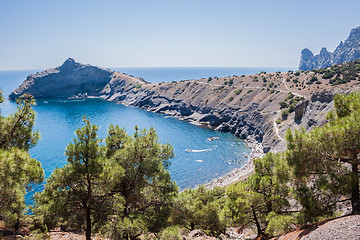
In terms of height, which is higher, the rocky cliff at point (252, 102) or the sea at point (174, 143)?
the rocky cliff at point (252, 102)

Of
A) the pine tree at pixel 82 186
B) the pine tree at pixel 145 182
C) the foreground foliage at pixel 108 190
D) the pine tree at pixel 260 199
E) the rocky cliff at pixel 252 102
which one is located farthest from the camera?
the rocky cliff at pixel 252 102

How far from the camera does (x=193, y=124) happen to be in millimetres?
111000

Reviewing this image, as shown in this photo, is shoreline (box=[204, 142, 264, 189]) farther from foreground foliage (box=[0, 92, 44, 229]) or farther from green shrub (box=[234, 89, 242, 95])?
green shrub (box=[234, 89, 242, 95])

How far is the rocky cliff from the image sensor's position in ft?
218

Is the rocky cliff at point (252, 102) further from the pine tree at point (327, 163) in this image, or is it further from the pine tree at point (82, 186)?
the pine tree at point (82, 186)

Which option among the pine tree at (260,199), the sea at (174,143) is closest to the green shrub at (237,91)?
the sea at (174,143)

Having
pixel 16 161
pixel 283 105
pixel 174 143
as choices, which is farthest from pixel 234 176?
pixel 16 161

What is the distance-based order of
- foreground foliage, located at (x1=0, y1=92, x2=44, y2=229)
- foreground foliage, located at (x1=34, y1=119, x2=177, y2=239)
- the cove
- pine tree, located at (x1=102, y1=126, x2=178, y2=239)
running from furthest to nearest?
the cove, pine tree, located at (x1=102, y1=126, x2=178, y2=239), foreground foliage, located at (x1=34, y1=119, x2=177, y2=239), foreground foliage, located at (x1=0, y1=92, x2=44, y2=229)

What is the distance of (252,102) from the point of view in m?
103

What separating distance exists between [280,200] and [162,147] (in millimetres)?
9994

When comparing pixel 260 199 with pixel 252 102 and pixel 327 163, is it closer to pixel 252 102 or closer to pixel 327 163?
pixel 327 163

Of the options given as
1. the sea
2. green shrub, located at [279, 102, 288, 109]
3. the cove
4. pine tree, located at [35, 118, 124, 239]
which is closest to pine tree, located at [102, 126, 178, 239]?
pine tree, located at [35, 118, 124, 239]

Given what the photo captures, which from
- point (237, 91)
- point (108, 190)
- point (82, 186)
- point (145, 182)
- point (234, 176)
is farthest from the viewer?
point (237, 91)

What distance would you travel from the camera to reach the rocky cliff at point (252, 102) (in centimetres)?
6650
